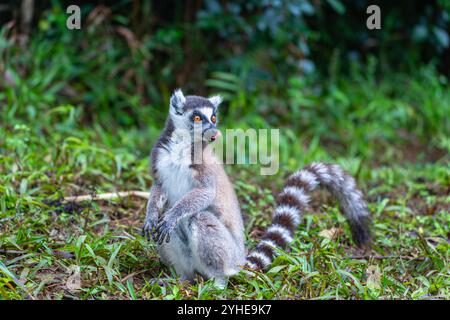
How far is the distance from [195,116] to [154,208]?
827 millimetres

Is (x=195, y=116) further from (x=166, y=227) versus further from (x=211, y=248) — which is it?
(x=211, y=248)

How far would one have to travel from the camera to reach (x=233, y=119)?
10.3m

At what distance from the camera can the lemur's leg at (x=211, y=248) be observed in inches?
205

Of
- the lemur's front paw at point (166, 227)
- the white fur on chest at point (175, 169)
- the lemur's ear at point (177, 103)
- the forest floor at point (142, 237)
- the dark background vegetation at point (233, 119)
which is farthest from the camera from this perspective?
the lemur's ear at point (177, 103)

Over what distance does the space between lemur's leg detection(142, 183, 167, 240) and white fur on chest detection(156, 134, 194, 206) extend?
54 millimetres

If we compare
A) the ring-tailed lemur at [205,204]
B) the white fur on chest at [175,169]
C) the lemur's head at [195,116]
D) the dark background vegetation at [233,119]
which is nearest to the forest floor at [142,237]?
the dark background vegetation at [233,119]

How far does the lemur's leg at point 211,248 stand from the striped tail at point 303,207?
287 mm

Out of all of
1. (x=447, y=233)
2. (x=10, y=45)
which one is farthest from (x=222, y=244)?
(x=10, y=45)

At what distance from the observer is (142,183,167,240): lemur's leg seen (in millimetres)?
5499

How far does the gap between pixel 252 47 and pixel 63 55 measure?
2.97 metres

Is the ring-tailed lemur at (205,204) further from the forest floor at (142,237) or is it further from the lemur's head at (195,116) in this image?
the forest floor at (142,237)

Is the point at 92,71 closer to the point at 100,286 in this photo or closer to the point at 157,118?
the point at 157,118

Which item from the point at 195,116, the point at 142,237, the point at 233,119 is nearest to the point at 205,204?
the point at 195,116

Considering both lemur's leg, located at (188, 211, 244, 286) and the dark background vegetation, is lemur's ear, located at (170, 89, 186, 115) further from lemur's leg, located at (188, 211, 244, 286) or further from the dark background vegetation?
the dark background vegetation
